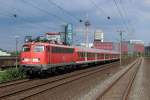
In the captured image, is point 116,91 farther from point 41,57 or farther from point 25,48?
point 25,48

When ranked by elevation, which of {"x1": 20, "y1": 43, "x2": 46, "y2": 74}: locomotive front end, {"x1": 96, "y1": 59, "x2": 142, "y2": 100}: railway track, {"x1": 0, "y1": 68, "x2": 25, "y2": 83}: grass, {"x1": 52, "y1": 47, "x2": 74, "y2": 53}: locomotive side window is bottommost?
{"x1": 96, "y1": 59, "x2": 142, "y2": 100}: railway track

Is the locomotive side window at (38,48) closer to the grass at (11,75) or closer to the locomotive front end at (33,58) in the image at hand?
the locomotive front end at (33,58)

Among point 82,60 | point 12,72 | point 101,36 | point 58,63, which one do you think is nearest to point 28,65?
point 12,72

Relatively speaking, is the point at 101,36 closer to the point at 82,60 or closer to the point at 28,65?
the point at 82,60

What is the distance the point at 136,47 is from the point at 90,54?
147251 mm

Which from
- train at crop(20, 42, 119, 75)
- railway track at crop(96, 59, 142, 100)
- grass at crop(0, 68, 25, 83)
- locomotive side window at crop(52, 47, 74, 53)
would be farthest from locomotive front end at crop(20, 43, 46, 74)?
railway track at crop(96, 59, 142, 100)

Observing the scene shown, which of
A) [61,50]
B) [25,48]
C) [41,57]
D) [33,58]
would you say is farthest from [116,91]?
[61,50]

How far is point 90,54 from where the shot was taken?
179 ft

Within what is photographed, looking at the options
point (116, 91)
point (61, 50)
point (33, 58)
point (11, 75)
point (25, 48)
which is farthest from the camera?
point (61, 50)

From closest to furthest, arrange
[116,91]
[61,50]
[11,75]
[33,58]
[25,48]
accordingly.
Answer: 1. [116,91]
2. [33,58]
3. [11,75]
4. [25,48]
5. [61,50]

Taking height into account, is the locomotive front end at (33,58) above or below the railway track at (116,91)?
above

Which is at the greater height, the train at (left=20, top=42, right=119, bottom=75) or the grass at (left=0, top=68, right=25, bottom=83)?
the train at (left=20, top=42, right=119, bottom=75)

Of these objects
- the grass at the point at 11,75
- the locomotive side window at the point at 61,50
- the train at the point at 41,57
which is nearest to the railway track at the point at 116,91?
the train at the point at 41,57

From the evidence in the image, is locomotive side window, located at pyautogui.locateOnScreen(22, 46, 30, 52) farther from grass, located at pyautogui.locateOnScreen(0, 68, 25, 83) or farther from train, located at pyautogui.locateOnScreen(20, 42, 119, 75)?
grass, located at pyautogui.locateOnScreen(0, 68, 25, 83)
